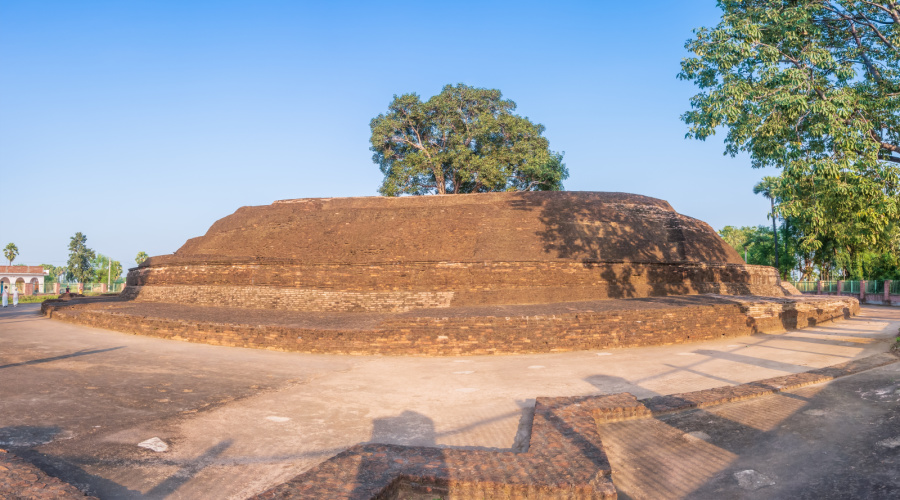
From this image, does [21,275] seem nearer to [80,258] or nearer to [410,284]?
[80,258]

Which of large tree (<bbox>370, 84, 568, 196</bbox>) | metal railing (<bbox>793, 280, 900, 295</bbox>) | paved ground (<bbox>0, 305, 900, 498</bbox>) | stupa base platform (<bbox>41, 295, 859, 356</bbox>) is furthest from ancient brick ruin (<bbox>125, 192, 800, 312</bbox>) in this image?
metal railing (<bbox>793, 280, 900, 295</bbox>)

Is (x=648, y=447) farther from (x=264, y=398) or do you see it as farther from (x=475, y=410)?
(x=264, y=398)

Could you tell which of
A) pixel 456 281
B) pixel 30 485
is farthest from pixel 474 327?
pixel 30 485

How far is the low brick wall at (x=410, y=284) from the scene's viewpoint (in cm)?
1302

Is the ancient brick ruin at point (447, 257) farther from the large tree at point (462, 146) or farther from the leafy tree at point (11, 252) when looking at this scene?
the leafy tree at point (11, 252)

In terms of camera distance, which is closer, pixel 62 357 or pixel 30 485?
pixel 30 485

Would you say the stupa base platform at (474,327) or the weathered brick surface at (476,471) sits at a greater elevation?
the stupa base platform at (474,327)

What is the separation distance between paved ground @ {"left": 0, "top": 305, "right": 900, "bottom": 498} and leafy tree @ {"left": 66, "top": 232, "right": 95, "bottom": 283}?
5832cm

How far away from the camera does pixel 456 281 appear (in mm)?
13477

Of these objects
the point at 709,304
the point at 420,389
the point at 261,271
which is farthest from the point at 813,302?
the point at 261,271

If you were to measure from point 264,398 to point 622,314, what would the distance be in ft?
21.3

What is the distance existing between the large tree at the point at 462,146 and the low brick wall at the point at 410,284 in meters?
12.6

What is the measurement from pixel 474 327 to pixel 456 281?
184 inches

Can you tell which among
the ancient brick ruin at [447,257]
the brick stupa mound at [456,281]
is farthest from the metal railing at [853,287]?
the ancient brick ruin at [447,257]
